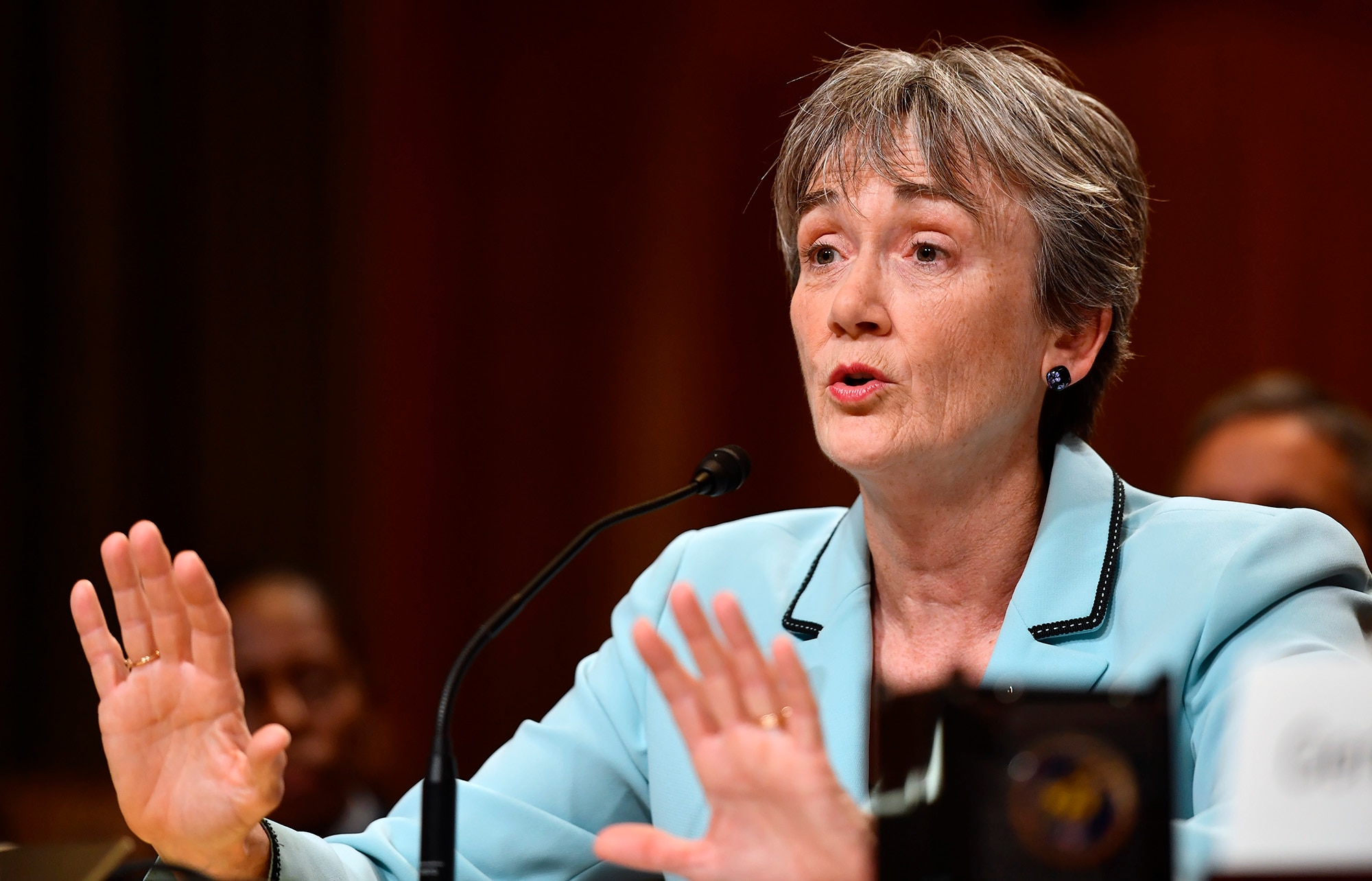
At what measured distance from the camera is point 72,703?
4297mm

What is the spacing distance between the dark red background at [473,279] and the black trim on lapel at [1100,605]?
273 cm

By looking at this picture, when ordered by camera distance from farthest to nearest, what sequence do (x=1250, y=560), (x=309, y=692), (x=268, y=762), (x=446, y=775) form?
(x=309, y=692) → (x=1250, y=560) → (x=268, y=762) → (x=446, y=775)

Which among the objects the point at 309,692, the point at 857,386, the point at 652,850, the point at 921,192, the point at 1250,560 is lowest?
the point at 309,692

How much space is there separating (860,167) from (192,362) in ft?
10.5

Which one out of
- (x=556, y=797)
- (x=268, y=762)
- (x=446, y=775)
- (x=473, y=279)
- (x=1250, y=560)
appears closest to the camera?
(x=446, y=775)

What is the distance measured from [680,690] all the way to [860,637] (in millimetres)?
672

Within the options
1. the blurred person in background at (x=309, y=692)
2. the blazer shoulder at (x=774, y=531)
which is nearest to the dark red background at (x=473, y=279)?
the blurred person in background at (x=309, y=692)

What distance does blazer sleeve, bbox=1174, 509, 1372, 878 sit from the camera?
4.85ft

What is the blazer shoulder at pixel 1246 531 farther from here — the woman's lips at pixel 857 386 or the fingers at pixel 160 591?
the fingers at pixel 160 591

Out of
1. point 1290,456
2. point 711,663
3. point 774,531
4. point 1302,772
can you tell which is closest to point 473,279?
point 1290,456

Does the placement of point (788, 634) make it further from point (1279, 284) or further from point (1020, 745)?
point (1279, 284)

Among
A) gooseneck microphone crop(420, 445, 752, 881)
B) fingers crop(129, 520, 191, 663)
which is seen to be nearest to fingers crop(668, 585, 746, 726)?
gooseneck microphone crop(420, 445, 752, 881)

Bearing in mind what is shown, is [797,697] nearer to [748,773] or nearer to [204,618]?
[748,773]

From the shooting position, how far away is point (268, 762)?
4.74ft
